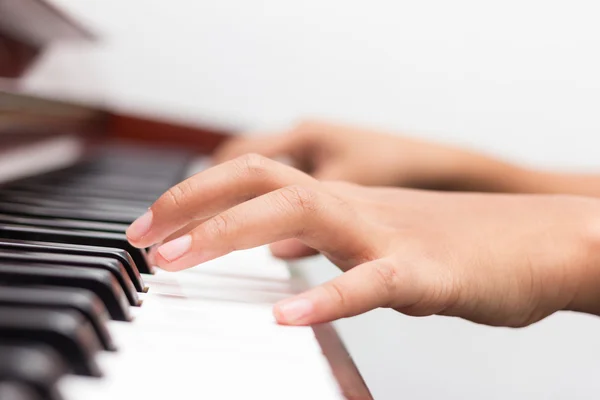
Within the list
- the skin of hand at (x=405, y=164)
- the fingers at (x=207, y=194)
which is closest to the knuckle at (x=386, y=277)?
the fingers at (x=207, y=194)

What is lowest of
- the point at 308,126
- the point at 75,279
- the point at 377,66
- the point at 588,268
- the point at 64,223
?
the point at 588,268

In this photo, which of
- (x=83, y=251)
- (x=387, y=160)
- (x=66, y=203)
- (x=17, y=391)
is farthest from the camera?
(x=387, y=160)

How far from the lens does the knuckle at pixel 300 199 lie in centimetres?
51

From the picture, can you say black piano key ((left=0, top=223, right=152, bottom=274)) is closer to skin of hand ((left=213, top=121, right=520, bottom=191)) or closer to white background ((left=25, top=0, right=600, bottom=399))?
skin of hand ((left=213, top=121, right=520, bottom=191))

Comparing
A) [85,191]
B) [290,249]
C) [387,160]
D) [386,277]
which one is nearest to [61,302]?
[386,277]

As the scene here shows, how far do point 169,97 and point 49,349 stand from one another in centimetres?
192

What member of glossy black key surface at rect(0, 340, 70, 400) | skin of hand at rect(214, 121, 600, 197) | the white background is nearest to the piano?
glossy black key surface at rect(0, 340, 70, 400)

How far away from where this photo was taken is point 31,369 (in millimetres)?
260

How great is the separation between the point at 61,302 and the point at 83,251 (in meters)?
0.14

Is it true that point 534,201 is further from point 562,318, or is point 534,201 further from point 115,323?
point 562,318

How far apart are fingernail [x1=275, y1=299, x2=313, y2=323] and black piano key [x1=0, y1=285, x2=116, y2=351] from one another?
129mm

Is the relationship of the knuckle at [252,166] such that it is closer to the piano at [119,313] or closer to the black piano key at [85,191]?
the piano at [119,313]

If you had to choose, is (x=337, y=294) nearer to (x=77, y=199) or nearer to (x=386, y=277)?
(x=386, y=277)

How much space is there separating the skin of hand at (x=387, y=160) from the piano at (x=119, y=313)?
35 cm
